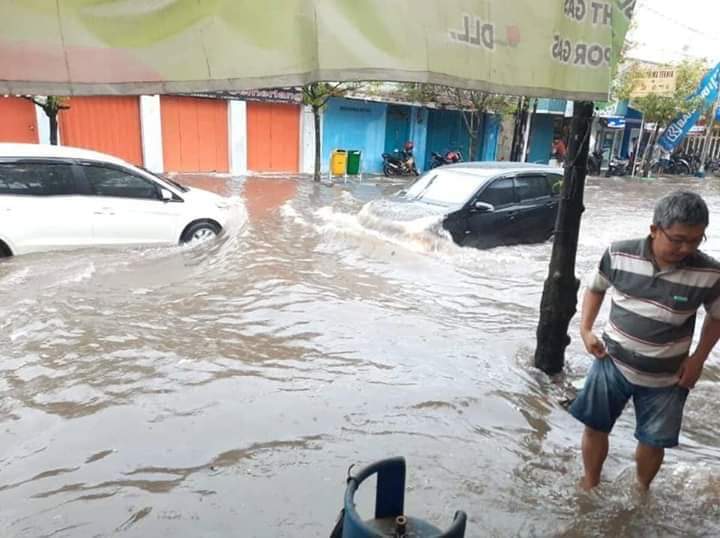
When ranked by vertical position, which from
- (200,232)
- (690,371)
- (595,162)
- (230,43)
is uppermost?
(230,43)

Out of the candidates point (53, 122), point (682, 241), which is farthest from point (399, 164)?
point (682, 241)

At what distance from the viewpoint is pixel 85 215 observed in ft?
24.3

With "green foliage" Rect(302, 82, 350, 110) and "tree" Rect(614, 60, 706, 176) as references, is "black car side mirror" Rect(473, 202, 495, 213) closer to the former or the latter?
"green foliage" Rect(302, 82, 350, 110)

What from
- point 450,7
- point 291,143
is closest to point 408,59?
point 450,7

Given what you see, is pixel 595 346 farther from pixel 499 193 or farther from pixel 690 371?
pixel 499 193

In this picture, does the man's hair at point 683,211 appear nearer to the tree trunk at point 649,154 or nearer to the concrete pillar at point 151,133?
the concrete pillar at point 151,133

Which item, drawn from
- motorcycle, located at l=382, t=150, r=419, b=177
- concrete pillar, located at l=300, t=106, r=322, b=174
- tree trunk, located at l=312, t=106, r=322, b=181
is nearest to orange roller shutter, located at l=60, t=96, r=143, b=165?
tree trunk, located at l=312, t=106, r=322, b=181

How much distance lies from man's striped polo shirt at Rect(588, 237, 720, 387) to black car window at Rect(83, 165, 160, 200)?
661 cm

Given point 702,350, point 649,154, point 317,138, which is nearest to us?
point 702,350

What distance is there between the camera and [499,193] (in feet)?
28.9

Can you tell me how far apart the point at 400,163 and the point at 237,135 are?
6.94m

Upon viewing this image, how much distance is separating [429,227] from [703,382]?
13.9 feet

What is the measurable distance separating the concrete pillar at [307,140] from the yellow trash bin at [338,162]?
1.18 m

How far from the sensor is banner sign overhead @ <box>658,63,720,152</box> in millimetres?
24547
